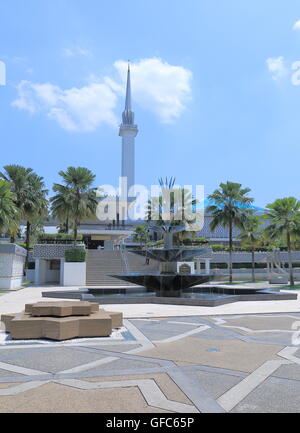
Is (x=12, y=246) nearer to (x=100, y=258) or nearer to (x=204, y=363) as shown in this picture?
(x=100, y=258)

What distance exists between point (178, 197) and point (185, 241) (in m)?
5.69

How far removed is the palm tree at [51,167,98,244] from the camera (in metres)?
33.1

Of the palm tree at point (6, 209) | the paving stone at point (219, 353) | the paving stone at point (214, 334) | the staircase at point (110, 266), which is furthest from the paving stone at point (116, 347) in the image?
the staircase at point (110, 266)

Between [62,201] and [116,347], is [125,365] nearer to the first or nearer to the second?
[116,347]

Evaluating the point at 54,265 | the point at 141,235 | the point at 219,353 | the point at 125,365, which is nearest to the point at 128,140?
the point at 141,235

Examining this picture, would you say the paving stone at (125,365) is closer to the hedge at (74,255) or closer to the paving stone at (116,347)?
the paving stone at (116,347)

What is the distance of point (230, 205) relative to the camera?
116 ft

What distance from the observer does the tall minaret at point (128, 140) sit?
11556 centimetres

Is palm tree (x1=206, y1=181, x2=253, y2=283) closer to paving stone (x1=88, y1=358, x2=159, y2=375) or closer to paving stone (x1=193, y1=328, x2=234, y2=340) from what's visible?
paving stone (x1=193, y1=328, x2=234, y2=340)

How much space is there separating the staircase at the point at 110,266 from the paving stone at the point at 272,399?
87.9 feet

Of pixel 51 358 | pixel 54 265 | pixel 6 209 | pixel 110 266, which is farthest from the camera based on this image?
pixel 54 265

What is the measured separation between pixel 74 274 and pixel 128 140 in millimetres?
94068

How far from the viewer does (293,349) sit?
696 centimetres

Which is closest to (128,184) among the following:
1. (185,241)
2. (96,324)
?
(185,241)
